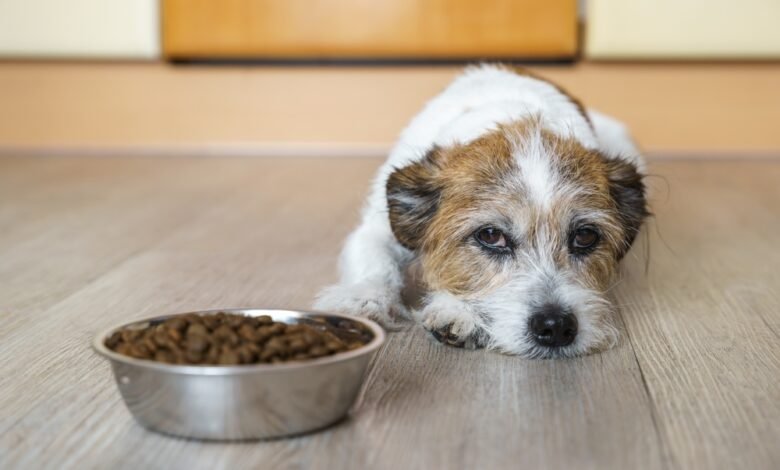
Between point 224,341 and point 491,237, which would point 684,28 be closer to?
point 491,237

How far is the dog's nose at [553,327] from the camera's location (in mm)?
1911

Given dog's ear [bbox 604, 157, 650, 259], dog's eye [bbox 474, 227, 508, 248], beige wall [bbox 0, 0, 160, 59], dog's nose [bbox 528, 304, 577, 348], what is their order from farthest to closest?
beige wall [bbox 0, 0, 160, 59], dog's ear [bbox 604, 157, 650, 259], dog's eye [bbox 474, 227, 508, 248], dog's nose [bbox 528, 304, 577, 348]

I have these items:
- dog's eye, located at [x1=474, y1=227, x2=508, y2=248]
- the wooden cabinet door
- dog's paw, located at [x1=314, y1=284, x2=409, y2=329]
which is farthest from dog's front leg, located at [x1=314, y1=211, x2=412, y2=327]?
the wooden cabinet door

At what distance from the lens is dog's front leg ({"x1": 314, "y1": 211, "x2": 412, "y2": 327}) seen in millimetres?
2184

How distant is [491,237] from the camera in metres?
2.08

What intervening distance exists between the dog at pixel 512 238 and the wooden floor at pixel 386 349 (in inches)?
2.8

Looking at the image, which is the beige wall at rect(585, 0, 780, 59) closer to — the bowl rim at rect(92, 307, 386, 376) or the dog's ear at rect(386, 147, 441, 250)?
the dog's ear at rect(386, 147, 441, 250)

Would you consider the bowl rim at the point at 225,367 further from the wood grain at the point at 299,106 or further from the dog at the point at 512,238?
the wood grain at the point at 299,106

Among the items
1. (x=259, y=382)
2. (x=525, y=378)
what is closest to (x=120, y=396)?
(x=259, y=382)

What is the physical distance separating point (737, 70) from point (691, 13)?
474mm

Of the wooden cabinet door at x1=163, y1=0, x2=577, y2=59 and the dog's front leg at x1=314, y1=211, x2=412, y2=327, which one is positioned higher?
the wooden cabinet door at x1=163, y1=0, x2=577, y2=59

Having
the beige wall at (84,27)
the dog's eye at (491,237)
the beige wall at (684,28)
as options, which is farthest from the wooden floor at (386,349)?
the beige wall at (84,27)

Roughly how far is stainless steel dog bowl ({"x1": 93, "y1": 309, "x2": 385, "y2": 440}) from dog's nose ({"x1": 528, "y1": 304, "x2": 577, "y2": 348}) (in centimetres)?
49

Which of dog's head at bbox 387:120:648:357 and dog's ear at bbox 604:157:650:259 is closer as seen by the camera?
dog's head at bbox 387:120:648:357
